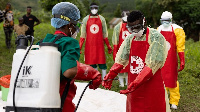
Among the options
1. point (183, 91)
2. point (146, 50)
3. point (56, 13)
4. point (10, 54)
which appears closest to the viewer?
point (56, 13)

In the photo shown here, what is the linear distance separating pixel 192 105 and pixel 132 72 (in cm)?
341

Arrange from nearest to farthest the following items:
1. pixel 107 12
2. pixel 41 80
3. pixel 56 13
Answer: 1. pixel 41 80
2. pixel 56 13
3. pixel 107 12

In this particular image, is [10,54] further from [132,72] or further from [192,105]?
[132,72]

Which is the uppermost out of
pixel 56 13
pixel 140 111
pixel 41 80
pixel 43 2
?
pixel 43 2

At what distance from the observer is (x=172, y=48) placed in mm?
5762

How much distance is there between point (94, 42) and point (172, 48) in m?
2.51

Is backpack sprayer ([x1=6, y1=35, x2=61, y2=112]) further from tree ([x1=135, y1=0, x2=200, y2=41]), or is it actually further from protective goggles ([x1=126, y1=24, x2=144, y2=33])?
tree ([x1=135, y1=0, x2=200, y2=41])

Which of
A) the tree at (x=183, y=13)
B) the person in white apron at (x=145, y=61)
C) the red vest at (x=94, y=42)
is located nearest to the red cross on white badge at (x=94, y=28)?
the red vest at (x=94, y=42)

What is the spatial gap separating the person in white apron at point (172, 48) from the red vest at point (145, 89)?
2.24 meters

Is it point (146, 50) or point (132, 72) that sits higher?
point (146, 50)

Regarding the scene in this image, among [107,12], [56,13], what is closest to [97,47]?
[56,13]

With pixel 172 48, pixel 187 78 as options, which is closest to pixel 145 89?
pixel 172 48

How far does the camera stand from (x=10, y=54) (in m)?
12.2

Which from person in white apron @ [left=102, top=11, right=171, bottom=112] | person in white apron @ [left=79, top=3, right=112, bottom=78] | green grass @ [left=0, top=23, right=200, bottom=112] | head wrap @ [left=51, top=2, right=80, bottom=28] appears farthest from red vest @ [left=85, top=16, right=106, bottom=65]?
head wrap @ [left=51, top=2, right=80, bottom=28]
